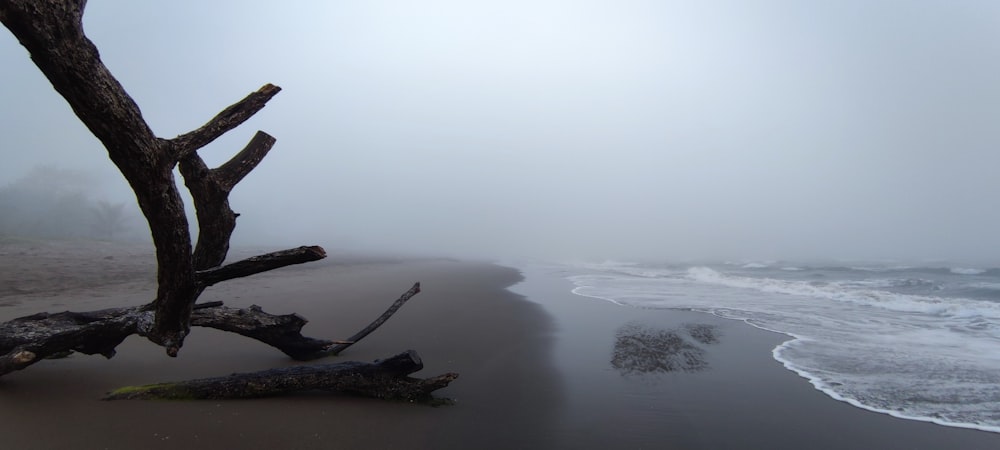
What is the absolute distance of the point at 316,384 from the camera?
4133 millimetres

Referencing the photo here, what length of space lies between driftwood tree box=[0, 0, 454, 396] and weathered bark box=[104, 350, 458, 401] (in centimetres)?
2

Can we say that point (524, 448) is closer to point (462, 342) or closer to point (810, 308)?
point (462, 342)

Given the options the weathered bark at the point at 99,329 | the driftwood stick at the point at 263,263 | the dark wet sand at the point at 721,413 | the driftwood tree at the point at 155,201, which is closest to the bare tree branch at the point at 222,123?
the driftwood tree at the point at 155,201

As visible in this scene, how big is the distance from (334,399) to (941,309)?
1625cm

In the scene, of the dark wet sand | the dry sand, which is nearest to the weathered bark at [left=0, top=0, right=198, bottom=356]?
the dry sand

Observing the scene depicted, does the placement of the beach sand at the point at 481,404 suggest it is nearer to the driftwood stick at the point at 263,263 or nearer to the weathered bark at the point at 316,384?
the weathered bark at the point at 316,384

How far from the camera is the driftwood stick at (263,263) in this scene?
2779 mm

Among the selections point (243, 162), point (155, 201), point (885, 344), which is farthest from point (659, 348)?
point (155, 201)

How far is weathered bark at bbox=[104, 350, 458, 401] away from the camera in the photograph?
3959 mm

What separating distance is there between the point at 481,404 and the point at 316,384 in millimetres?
1626

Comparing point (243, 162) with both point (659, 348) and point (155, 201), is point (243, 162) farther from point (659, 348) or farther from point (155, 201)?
point (659, 348)

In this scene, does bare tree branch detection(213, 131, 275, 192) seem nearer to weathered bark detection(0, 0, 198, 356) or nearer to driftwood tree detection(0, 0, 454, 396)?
driftwood tree detection(0, 0, 454, 396)

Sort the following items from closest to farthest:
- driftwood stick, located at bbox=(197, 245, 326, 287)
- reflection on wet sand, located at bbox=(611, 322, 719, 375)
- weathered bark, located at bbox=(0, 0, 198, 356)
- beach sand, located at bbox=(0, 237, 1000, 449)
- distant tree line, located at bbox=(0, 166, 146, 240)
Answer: weathered bark, located at bbox=(0, 0, 198, 356)
driftwood stick, located at bbox=(197, 245, 326, 287)
beach sand, located at bbox=(0, 237, 1000, 449)
reflection on wet sand, located at bbox=(611, 322, 719, 375)
distant tree line, located at bbox=(0, 166, 146, 240)

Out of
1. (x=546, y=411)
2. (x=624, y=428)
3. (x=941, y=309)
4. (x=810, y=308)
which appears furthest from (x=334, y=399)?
(x=941, y=309)
